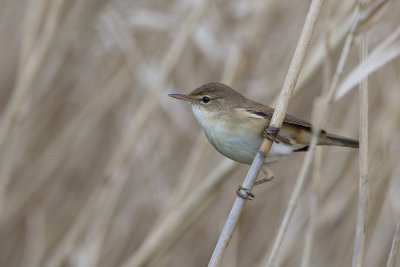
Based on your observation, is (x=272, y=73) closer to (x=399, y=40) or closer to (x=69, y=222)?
(x=399, y=40)

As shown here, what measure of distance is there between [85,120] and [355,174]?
58.4 inches

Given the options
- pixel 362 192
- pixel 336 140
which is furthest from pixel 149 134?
pixel 362 192

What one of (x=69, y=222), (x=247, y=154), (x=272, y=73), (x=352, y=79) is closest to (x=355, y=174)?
(x=272, y=73)

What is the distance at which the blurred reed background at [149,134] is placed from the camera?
7.94 feet

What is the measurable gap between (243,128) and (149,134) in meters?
1.05

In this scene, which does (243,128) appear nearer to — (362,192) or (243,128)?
(243,128)

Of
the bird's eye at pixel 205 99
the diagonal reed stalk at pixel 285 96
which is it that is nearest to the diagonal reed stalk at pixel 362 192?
the diagonal reed stalk at pixel 285 96

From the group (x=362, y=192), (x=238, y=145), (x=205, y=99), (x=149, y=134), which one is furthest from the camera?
(x=149, y=134)

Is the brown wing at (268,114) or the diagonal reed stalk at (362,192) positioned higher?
the brown wing at (268,114)

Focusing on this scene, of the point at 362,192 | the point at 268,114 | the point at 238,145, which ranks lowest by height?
the point at 362,192

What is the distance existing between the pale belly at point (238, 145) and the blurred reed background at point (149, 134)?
1.21 ft

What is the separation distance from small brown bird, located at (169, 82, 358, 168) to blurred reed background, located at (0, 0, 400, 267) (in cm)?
31

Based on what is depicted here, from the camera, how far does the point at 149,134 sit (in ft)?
9.34

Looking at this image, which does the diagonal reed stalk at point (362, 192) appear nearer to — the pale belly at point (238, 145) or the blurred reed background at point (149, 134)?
the pale belly at point (238, 145)
